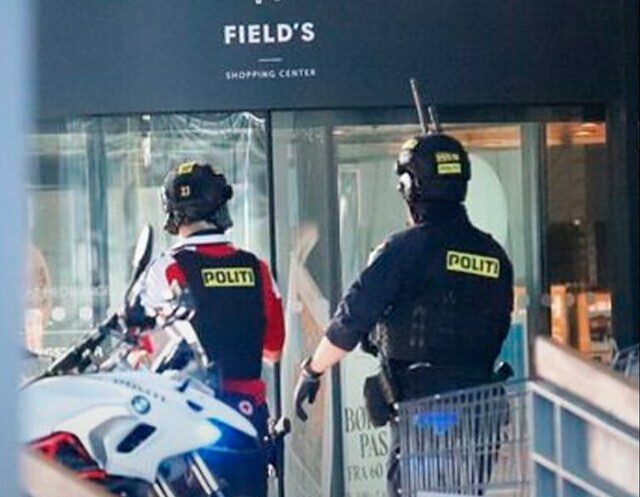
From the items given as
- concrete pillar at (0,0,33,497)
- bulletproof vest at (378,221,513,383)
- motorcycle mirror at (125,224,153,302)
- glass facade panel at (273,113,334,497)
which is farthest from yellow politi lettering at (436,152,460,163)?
concrete pillar at (0,0,33,497)

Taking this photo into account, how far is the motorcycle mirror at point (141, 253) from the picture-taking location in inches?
315

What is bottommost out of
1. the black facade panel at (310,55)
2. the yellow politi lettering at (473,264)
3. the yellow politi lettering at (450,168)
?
the yellow politi lettering at (473,264)

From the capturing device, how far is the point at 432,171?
678cm

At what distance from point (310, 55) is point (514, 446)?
137 inches

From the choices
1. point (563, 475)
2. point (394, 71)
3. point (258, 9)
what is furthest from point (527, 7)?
point (563, 475)

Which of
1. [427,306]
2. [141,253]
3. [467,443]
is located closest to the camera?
[467,443]

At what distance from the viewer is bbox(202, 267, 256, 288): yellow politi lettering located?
289 inches

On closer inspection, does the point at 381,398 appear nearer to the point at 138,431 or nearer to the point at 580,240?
the point at 138,431

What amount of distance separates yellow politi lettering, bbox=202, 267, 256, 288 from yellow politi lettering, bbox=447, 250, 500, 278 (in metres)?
1.11

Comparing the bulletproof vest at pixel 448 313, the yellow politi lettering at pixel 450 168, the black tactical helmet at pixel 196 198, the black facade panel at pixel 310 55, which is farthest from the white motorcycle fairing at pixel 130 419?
the black facade panel at pixel 310 55

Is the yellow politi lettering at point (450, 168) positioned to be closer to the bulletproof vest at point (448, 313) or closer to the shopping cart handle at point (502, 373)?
the bulletproof vest at point (448, 313)

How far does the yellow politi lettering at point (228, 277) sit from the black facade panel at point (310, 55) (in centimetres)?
121

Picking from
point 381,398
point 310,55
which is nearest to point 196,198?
point 310,55

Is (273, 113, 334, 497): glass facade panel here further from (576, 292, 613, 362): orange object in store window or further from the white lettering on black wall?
(576, 292, 613, 362): orange object in store window
